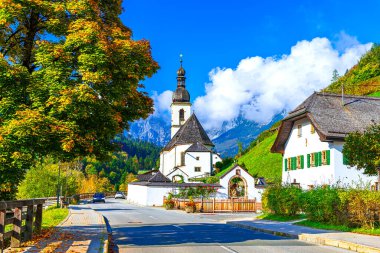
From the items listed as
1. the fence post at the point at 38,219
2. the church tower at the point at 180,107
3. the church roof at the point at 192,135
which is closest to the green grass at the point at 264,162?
the church roof at the point at 192,135

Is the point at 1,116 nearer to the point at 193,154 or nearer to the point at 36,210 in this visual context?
the point at 36,210

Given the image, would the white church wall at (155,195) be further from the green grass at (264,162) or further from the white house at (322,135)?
the white house at (322,135)

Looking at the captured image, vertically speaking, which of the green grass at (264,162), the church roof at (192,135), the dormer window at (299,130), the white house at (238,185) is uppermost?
the church roof at (192,135)

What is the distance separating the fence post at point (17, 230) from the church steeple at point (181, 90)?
91.7 meters

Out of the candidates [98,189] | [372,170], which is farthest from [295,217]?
[98,189]

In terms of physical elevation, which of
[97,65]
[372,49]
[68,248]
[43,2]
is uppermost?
[372,49]

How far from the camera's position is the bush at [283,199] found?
26.2m

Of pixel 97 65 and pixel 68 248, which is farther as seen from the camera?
pixel 97 65

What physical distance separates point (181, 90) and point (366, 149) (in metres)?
82.0

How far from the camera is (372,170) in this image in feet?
85.3

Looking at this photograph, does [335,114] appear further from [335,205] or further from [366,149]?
[335,205]

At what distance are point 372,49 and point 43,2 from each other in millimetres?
78389

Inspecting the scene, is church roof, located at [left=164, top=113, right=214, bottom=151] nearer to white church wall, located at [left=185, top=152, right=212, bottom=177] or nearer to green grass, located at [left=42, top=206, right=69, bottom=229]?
white church wall, located at [left=185, top=152, right=212, bottom=177]

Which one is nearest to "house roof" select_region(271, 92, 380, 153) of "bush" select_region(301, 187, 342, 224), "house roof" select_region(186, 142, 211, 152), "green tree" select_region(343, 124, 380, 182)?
"green tree" select_region(343, 124, 380, 182)
